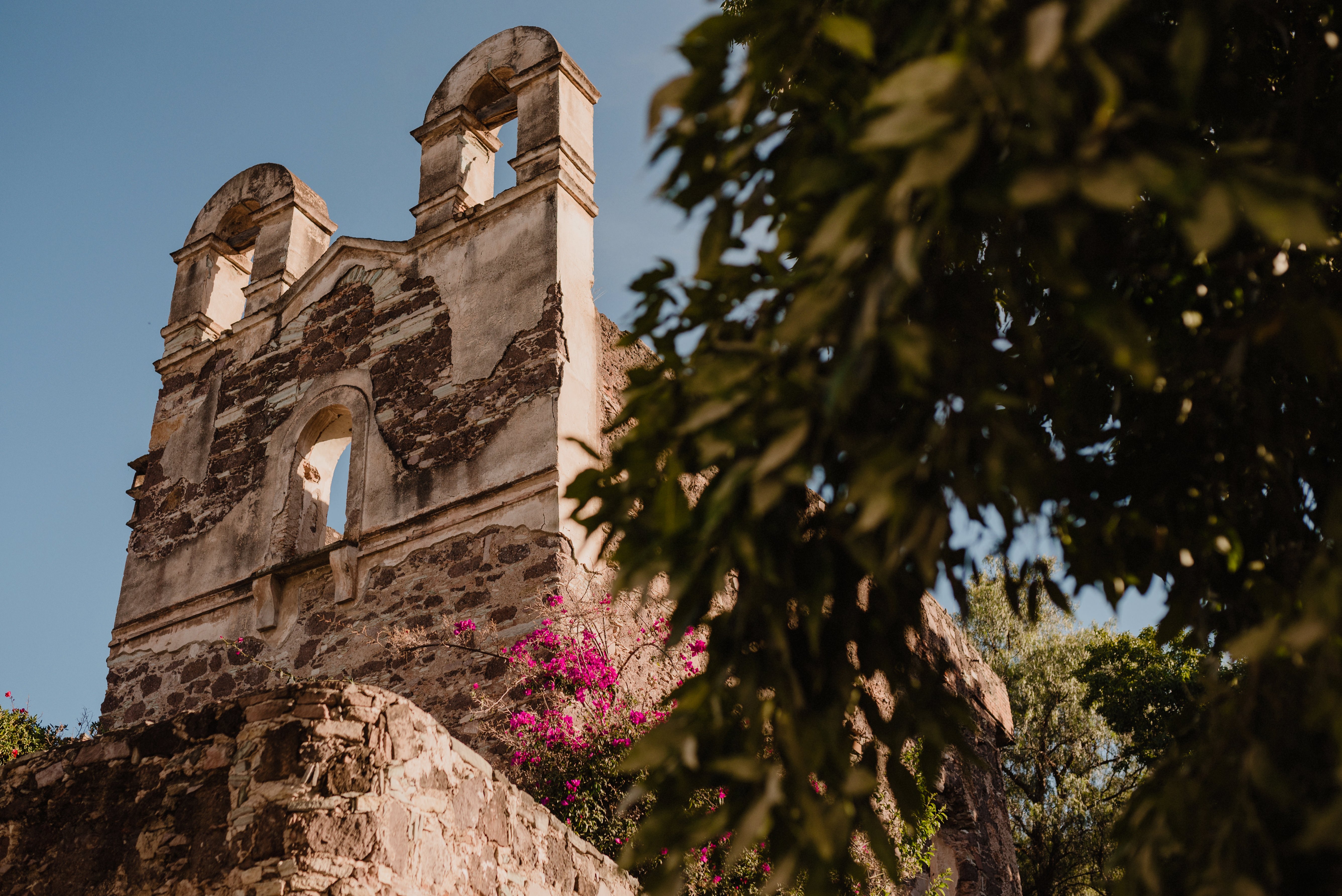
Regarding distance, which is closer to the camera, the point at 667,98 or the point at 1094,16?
the point at 1094,16

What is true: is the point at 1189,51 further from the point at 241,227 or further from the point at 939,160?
the point at 241,227

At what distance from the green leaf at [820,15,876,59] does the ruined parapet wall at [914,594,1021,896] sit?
25.0 feet

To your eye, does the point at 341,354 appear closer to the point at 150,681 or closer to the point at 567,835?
the point at 150,681

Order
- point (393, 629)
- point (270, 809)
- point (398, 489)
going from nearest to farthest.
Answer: point (270, 809) → point (393, 629) → point (398, 489)

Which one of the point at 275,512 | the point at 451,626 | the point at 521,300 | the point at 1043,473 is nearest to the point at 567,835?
the point at 451,626

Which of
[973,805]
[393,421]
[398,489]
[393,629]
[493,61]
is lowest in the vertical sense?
[973,805]

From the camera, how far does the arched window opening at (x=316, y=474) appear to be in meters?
8.70

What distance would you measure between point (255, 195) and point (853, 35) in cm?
1010

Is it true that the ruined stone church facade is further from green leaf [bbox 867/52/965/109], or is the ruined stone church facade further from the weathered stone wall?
green leaf [bbox 867/52/965/109]

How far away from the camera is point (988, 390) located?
5.29 feet

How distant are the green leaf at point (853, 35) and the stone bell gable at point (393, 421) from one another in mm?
5368

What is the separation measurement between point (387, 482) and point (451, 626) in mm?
1382

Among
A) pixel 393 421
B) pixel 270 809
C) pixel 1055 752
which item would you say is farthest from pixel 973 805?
pixel 270 809

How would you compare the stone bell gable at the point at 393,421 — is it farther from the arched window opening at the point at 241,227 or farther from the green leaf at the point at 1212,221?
the green leaf at the point at 1212,221
